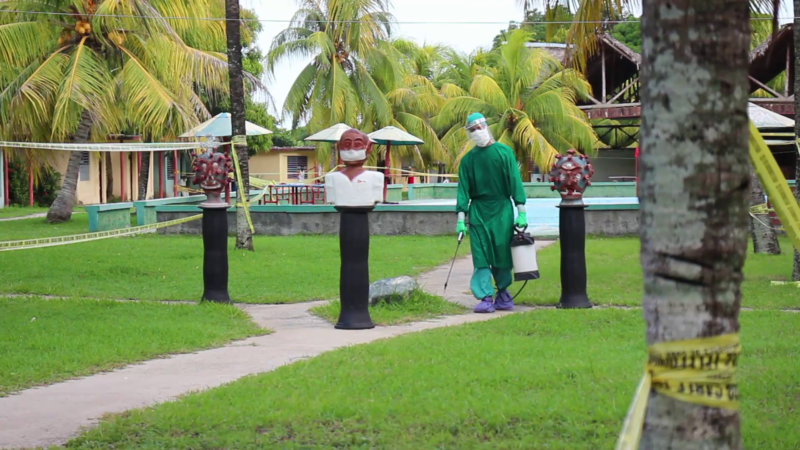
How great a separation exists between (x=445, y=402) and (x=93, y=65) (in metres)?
18.2

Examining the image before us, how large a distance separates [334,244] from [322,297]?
6.70 m

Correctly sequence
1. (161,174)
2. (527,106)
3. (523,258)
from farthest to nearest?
1. (161,174)
2. (527,106)
3. (523,258)

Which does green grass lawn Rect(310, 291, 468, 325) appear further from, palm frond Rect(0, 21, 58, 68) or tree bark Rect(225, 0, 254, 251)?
palm frond Rect(0, 21, 58, 68)

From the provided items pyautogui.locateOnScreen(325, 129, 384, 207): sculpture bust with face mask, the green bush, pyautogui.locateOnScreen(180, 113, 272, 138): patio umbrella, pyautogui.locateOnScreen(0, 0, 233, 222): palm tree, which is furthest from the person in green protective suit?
the green bush

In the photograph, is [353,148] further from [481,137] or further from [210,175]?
[210,175]

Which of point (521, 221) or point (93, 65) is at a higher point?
point (93, 65)

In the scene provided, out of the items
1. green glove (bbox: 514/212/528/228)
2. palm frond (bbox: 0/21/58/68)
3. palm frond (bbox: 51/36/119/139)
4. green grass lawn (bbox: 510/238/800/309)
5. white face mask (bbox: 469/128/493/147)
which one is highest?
palm frond (bbox: 0/21/58/68)

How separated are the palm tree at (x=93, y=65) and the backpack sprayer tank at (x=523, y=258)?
40.5 feet

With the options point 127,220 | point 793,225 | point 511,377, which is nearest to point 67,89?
point 127,220

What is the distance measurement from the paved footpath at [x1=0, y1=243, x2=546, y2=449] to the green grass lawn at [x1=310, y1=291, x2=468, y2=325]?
16 centimetres

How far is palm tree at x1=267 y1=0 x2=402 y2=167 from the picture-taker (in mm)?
32125

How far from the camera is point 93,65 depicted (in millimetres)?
21922

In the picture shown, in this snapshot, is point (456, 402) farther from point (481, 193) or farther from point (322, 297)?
point (322, 297)

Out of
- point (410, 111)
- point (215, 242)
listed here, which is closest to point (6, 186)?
point (410, 111)
